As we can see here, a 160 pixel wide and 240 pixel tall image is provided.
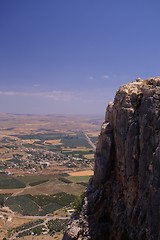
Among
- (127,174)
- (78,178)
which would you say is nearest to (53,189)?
(78,178)

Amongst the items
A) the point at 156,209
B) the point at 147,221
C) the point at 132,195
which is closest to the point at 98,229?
the point at 132,195

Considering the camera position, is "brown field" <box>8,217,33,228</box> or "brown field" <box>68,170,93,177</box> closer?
"brown field" <box>8,217,33,228</box>

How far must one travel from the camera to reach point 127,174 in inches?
1407

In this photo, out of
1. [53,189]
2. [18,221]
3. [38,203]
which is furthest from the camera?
[53,189]

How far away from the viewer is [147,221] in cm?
3061

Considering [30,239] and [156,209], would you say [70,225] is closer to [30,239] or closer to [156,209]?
[156,209]

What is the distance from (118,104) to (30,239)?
5396 cm

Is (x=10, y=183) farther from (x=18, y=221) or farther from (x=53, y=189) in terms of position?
(x=18, y=221)

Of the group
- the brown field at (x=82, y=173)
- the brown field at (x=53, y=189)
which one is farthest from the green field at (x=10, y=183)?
the brown field at (x=82, y=173)

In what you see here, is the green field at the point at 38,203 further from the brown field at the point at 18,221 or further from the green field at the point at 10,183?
the green field at the point at 10,183

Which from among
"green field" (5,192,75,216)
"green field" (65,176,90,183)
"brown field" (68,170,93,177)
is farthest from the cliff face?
"brown field" (68,170,93,177)

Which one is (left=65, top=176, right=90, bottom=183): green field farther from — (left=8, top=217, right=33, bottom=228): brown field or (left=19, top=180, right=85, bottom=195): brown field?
(left=8, top=217, right=33, bottom=228): brown field

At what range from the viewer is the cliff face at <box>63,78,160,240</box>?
30.5 meters

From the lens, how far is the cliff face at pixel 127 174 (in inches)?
1202
